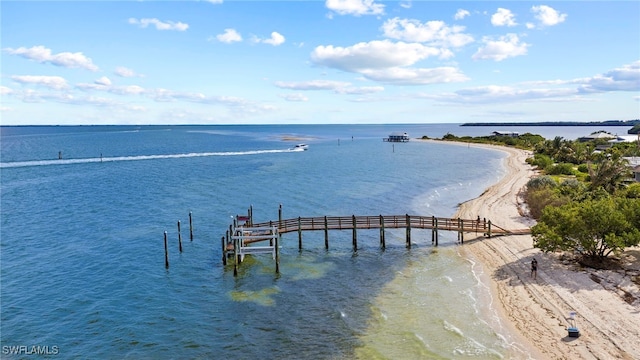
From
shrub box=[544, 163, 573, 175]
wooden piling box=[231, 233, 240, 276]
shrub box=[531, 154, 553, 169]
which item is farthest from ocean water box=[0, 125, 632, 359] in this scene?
shrub box=[531, 154, 553, 169]

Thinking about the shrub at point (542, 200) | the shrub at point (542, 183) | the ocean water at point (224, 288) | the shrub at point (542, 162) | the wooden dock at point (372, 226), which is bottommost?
the ocean water at point (224, 288)

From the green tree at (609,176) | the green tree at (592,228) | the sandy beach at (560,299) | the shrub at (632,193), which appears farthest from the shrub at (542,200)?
the green tree at (592,228)

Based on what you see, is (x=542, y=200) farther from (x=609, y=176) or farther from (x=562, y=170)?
(x=562, y=170)

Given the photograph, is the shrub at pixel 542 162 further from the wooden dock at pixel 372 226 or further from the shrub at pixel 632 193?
the wooden dock at pixel 372 226

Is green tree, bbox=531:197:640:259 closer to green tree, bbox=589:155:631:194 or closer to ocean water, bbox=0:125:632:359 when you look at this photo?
ocean water, bbox=0:125:632:359

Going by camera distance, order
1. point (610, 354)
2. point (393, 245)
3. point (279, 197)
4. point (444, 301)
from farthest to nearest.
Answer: point (279, 197) < point (393, 245) < point (444, 301) < point (610, 354)

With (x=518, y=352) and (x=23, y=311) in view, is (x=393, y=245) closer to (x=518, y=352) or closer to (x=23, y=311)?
(x=518, y=352)

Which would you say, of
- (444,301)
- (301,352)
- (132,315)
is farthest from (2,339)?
(444,301)
